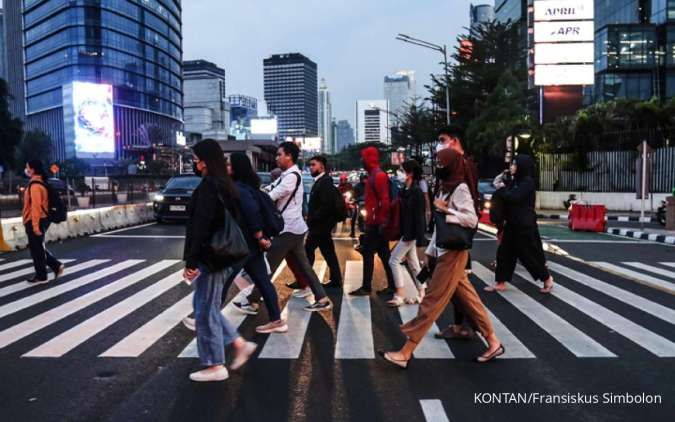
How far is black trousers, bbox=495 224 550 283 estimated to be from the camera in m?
7.51

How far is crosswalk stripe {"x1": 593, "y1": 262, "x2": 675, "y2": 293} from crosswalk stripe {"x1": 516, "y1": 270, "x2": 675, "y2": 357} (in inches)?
54.4

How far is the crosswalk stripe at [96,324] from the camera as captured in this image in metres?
5.07

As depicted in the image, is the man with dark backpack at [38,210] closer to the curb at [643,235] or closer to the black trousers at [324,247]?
the black trousers at [324,247]

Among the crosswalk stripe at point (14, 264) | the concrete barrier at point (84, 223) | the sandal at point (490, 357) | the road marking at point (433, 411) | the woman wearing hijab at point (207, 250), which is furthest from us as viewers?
the concrete barrier at point (84, 223)

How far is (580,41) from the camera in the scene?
33.7 metres

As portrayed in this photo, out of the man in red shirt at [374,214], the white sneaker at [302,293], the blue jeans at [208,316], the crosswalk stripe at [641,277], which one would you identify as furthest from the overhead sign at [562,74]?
the blue jeans at [208,316]

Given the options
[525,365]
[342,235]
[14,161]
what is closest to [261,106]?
[14,161]

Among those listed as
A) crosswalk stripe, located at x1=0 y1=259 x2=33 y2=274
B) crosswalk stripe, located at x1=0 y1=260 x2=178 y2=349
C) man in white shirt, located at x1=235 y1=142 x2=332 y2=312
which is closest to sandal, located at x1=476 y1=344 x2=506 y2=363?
man in white shirt, located at x1=235 y1=142 x2=332 y2=312

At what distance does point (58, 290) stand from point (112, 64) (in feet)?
319

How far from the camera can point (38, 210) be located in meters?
7.95

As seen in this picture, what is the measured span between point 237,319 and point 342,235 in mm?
9535

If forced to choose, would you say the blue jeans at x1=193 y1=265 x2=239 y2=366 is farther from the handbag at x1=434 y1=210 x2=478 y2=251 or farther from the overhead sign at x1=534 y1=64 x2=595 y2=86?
the overhead sign at x1=534 y1=64 x2=595 y2=86

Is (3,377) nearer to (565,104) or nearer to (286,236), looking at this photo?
(286,236)

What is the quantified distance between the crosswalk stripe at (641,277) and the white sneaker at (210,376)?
247 inches
